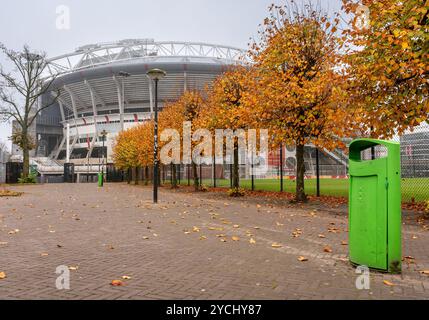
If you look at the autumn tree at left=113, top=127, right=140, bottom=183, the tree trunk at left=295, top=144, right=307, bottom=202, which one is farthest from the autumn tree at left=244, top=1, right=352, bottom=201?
the autumn tree at left=113, top=127, right=140, bottom=183

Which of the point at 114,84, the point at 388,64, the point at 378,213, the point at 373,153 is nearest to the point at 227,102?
the point at 373,153

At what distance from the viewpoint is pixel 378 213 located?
5059 millimetres

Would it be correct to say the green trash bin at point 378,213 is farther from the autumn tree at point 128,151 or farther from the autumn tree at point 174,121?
the autumn tree at point 128,151

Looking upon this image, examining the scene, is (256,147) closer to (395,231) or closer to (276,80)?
(276,80)

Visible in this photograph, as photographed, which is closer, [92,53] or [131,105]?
[131,105]

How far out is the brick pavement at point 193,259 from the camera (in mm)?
4273

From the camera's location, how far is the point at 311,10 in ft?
50.0

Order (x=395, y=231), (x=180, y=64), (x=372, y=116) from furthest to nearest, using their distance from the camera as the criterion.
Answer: (x=180, y=64)
(x=372, y=116)
(x=395, y=231)

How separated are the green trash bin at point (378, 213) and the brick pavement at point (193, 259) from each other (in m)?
0.28

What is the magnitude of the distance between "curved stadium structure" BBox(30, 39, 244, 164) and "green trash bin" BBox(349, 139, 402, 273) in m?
66.6

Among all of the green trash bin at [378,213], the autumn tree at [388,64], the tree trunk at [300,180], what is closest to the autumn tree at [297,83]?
the tree trunk at [300,180]

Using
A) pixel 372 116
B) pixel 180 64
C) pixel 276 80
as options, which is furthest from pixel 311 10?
pixel 180 64

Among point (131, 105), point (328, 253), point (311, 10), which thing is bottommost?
point (328, 253)
